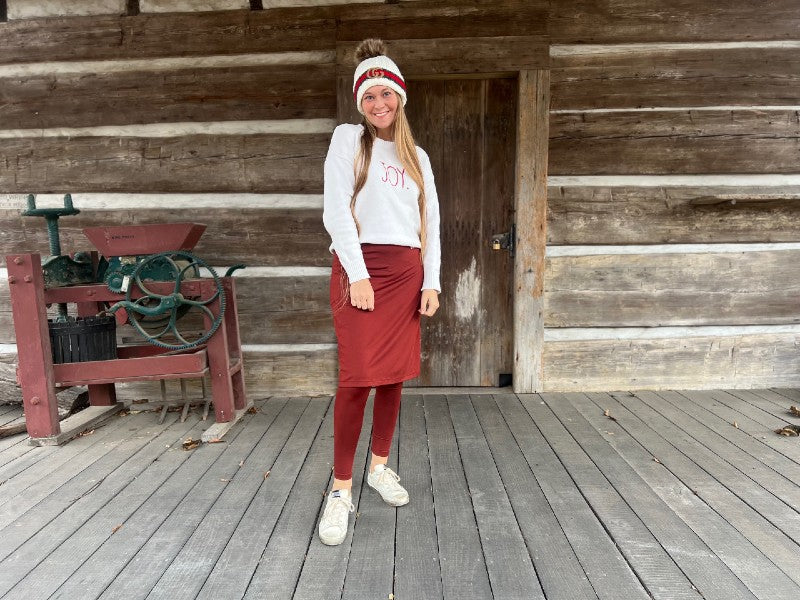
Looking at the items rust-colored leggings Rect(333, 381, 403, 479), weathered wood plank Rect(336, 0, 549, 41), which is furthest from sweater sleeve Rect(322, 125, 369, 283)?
weathered wood plank Rect(336, 0, 549, 41)

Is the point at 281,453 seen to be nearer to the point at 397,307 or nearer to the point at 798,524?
the point at 397,307

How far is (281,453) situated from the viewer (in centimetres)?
246

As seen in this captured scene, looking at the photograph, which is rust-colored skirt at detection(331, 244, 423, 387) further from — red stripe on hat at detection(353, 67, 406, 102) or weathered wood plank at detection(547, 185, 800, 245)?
weathered wood plank at detection(547, 185, 800, 245)

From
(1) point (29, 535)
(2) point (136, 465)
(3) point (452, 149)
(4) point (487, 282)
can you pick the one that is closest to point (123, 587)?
(1) point (29, 535)

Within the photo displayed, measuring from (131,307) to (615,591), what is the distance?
245cm

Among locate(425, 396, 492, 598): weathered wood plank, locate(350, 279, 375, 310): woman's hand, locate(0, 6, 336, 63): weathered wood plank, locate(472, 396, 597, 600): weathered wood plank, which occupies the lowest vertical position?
locate(472, 396, 597, 600): weathered wood plank

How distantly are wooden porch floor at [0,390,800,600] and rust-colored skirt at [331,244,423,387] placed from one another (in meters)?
0.57

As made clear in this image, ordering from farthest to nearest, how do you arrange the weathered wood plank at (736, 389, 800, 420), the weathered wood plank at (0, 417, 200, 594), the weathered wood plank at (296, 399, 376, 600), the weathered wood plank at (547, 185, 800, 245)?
the weathered wood plank at (547, 185, 800, 245), the weathered wood plank at (736, 389, 800, 420), the weathered wood plank at (0, 417, 200, 594), the weathered wood plank at (296, 399, 376, 600)

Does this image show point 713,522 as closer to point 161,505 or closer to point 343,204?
point 343,204

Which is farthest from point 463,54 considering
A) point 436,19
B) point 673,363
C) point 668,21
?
point 673,363

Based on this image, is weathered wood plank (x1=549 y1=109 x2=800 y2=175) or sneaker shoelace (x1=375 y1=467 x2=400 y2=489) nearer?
sneaker shoelace (x1=375 y1=467 x2=400 y2=489)

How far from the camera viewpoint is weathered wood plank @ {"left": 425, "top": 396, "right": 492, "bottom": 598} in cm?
152

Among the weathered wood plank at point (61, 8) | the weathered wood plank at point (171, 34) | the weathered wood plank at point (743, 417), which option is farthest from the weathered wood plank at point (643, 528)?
the weathered wood plank at point (61, 8)

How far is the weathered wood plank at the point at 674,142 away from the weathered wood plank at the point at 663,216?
130 mm
